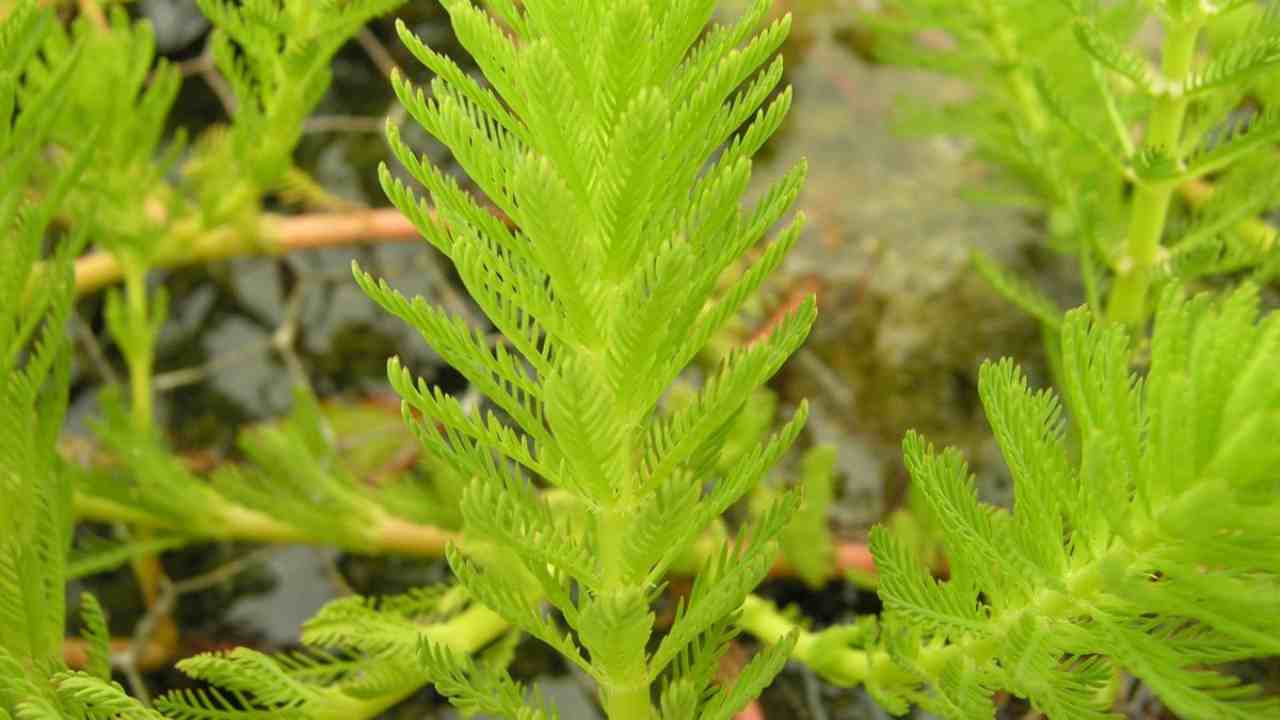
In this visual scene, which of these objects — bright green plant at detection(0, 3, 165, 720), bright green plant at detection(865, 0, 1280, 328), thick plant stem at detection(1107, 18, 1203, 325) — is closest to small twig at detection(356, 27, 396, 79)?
bright green plant at detection(865, 0, 1280, 328)

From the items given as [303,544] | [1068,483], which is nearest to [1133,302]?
[1068,483]

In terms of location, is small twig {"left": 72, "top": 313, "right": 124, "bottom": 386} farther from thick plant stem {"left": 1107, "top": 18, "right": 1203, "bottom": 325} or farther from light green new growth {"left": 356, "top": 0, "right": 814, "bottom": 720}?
thick plant stem {"left": 1107, "top": 18, "right": 1203, "bottom": 325}

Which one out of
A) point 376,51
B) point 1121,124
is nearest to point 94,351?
point 376,51

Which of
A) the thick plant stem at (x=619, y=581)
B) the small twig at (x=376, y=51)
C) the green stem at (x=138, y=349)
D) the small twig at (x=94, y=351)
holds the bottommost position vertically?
the small twig at (x=94, y=351)

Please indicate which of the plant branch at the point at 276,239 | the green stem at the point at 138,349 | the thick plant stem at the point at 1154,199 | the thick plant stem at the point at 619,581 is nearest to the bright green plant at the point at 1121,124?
the thick plant stem at the point at 1154,199

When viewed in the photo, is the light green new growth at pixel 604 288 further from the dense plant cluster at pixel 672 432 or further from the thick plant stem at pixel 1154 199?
the thick plant stem at pixel 1154 199

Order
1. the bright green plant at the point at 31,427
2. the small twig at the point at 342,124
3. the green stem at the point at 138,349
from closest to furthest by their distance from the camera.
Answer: the bright green plant at the point at 31,427, the green stem at the point at 138,349, the small twig at the point at 342,124
